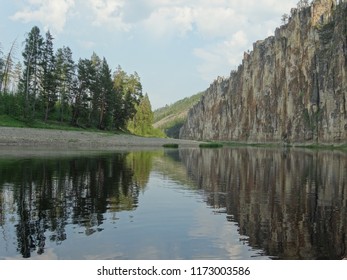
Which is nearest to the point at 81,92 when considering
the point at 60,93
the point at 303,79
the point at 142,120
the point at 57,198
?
the point at 60,93

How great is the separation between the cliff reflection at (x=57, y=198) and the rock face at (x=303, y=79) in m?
99.1

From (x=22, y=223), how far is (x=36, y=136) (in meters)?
53.9

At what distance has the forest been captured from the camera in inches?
3166

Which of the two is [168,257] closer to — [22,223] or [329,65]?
[22,223]

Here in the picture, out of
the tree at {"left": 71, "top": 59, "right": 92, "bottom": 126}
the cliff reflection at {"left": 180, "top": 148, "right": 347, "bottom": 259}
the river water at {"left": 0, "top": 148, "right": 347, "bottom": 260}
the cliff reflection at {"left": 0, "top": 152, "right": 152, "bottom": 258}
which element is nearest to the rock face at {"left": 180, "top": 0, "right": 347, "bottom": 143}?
the tree at {"left": 71, "top": 59, "right": 92, "bottom": 126}

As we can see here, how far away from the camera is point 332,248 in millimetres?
12156

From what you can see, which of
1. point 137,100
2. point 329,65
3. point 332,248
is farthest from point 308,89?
point 332,248

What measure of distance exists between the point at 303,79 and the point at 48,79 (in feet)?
308

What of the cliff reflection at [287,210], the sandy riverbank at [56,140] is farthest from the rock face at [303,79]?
the cliff reflection at [287,210]

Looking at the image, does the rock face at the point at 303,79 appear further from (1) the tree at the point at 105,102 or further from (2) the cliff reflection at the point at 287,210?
(2) the cliff reflection at the point at 287,210

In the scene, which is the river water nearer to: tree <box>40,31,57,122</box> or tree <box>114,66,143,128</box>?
tree <box>40,31,57,122</box>

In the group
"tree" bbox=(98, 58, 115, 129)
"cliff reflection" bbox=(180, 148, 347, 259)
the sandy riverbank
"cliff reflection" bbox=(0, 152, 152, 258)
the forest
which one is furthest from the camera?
"tree" bbox=(98, 58, 115, 129)

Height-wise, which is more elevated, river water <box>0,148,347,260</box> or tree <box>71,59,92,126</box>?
tree <box>71,59,92,126</box>

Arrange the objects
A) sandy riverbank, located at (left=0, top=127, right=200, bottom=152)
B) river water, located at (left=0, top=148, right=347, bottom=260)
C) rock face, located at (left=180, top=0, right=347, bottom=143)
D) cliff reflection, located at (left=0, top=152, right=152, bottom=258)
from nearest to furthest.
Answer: river water, located at (left=0, top=148, right=347, bottom=260) < cliff reflection, located at (left=0, top=152, right=152, bottom=258) < sandy riverbank, located at (left=0, top=127, right=200, bottom=152) < rock face, located at (left=180, top=0, right=347, bottom=143)
